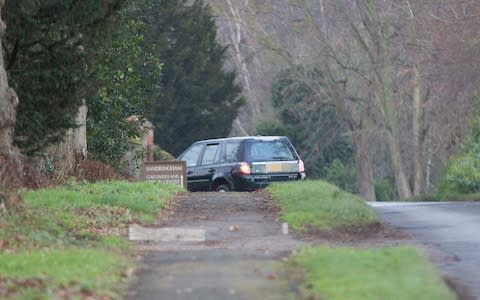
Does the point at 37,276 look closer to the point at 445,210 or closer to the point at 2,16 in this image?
the point at 2,16

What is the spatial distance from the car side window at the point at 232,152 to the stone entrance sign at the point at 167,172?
1.47 meters

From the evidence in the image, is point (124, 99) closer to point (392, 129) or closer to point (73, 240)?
point (73, 240)

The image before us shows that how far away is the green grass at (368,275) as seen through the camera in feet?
30.9

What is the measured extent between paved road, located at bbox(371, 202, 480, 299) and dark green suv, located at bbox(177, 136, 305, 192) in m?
4.84

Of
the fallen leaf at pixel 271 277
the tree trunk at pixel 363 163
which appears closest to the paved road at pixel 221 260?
the fallen leaf at pixel 271 277

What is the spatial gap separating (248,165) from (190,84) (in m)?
25.0

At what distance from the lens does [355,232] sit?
16281 millimetres

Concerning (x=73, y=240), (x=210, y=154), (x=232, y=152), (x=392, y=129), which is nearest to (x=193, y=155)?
(x=210, y=154)

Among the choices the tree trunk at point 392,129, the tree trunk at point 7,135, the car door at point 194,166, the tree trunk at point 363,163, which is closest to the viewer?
the tree trunk at point 7,135

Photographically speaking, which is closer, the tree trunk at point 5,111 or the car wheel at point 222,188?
the tree trunk at point 5,111

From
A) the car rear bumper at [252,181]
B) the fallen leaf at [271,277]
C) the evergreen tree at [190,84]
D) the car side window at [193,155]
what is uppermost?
the evergreen tree at [190,84]

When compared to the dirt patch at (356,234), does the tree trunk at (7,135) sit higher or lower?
higher

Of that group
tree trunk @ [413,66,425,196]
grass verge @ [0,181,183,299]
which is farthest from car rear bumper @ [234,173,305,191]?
tree trunk @ [413,66,425,196]

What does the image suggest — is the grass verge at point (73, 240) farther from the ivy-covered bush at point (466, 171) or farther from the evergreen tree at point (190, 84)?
the evergreen tree at point (190, 84)
